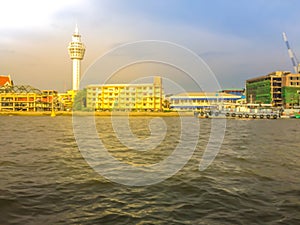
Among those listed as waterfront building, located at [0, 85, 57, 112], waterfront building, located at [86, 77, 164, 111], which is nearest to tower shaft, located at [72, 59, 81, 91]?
waterfront building, located at [0, 85, 57, 112]

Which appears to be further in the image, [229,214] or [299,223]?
[229,214]

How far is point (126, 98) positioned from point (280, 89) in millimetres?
58180

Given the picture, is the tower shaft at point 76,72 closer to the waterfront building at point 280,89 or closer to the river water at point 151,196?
the waterfront building at point 280,89

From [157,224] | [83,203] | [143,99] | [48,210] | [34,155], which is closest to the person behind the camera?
[157,224]

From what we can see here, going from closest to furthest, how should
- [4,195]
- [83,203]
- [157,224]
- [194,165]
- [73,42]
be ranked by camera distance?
[157,224]
[83,203]
[4,195]
[194,165]
[73,42]

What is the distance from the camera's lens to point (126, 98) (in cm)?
7512

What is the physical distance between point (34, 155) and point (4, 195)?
588 cm

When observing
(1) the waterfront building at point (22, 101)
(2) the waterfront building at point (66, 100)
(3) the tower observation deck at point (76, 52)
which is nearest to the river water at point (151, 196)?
(1) the waterfront building at point (22, 101)

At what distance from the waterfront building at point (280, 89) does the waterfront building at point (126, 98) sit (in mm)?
42647

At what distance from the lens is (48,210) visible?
5543 mm

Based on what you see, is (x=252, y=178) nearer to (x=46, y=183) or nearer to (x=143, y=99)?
(x=46, y=183)

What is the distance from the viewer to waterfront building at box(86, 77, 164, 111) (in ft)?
226

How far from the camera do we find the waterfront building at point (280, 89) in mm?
90812

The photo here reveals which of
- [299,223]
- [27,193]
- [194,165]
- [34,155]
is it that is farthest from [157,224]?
[34,155]
